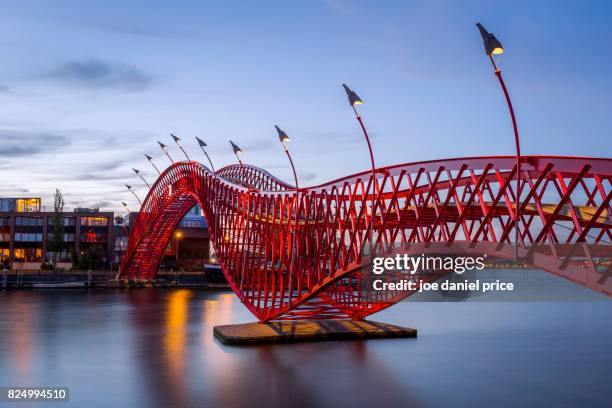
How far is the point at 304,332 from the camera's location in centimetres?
4778

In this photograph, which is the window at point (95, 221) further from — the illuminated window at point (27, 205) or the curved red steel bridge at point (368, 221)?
the curved red steel bridge at point (368, 221)

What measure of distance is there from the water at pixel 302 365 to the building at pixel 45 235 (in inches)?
3514

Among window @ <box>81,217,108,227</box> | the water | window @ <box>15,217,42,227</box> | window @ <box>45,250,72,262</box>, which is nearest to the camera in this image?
the water

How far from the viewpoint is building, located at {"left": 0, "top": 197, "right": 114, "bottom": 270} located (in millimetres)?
155500

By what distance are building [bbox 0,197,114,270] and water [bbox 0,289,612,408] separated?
89267 mm

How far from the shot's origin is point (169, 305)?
291 feet

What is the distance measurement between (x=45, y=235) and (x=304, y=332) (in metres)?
125

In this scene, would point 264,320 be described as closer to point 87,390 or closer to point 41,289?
point 87,390

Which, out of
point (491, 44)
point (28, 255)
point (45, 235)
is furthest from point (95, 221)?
point (491, 44)

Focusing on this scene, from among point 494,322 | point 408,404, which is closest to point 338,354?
point 408,404

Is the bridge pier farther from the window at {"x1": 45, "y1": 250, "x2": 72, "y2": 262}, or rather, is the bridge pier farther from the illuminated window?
the illuminated window

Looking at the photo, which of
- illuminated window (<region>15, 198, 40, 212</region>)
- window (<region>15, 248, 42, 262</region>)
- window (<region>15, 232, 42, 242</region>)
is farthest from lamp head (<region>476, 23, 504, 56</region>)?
illuminated window (<region>15, 198, 40, 212</region>)

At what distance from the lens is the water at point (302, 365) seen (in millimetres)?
33659

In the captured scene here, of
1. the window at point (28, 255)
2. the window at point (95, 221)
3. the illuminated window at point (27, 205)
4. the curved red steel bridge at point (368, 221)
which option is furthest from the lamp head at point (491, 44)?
the illuminated window at point (27, 205)
